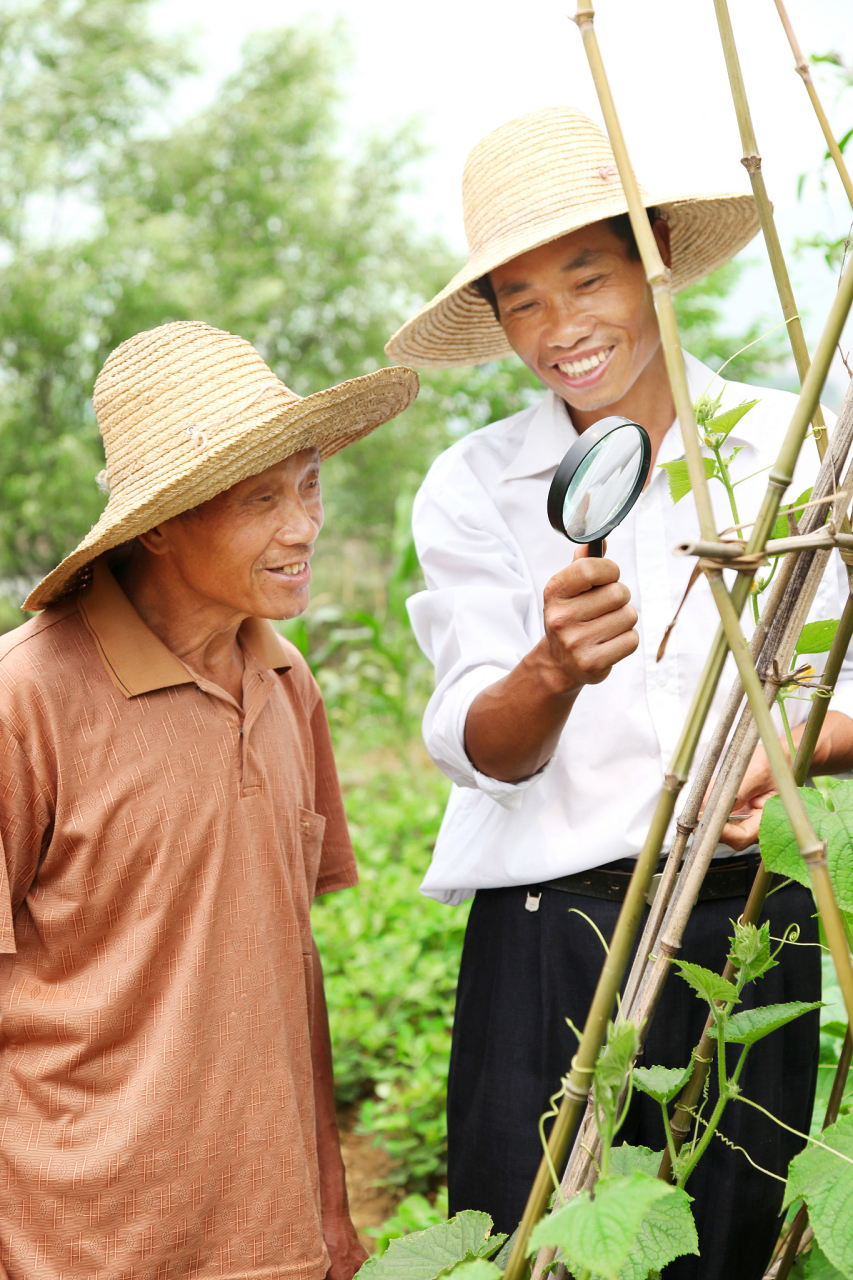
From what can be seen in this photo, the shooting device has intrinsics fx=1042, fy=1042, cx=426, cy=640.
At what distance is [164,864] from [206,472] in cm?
52

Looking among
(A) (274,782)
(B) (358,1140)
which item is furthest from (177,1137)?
(B) (358,1140)

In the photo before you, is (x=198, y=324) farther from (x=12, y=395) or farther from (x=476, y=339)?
(x=12, y=395)

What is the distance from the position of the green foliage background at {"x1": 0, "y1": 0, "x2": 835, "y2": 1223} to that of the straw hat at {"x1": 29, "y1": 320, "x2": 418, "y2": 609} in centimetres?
692

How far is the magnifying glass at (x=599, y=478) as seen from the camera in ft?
2.98

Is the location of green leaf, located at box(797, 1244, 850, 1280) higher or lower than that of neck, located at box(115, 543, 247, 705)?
lower

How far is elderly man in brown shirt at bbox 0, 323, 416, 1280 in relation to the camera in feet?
4.30

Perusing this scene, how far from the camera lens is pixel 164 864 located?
1.37 meters

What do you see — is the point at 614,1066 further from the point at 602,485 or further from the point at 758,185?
the point at 758,185

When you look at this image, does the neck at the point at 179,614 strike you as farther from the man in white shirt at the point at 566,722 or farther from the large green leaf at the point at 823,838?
the large green leaf at the point at 823,838

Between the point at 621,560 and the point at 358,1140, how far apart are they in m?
2.27

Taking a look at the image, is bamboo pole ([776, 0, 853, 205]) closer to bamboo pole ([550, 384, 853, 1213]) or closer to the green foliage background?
bamboo pole ([550, 384, 853, 1213])

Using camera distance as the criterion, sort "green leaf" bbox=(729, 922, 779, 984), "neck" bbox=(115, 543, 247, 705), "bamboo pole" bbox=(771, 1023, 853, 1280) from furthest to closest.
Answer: "neck" bbox=(115, 543, 247, 705)
"bamboo pole" bbox=(771, 1023, 853, 1280)
"green leaf" bbox=(729, 922, 779, 984)

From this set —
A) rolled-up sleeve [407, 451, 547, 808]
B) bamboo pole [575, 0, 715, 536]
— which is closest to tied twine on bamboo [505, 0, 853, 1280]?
bamboo pole [575, 0, 715, 536]

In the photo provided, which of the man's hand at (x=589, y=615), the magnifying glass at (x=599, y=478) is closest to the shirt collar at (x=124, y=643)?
the man's hand at (x=589, y=615)
